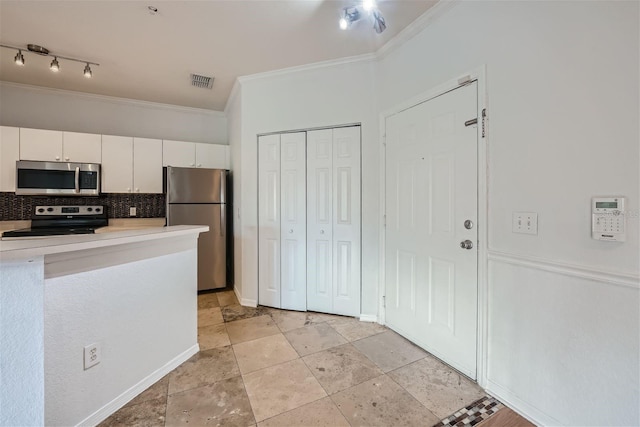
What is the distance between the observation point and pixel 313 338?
238 cm

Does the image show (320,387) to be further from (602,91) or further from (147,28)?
(147,28)

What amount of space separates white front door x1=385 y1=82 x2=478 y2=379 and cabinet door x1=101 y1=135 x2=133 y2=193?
10.9 ft

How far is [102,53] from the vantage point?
2.63 meters

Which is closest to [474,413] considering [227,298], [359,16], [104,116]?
[359,16]

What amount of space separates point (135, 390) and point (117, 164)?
2.95m

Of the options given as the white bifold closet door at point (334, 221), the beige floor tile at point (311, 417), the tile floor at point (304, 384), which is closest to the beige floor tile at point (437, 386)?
the tile floor at point (304, 384)

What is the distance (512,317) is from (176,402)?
205 centimetres

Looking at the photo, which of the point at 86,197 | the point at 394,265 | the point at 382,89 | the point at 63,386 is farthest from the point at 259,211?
the point at 86,197

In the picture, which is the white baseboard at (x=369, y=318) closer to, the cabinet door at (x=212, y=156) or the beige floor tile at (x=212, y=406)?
the beige floor tile at (x=212, y=406)

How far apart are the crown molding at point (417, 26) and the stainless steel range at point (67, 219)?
3815mm

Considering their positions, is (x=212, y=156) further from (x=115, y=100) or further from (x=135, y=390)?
(x=135, y=390)

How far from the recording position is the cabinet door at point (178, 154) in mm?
3718

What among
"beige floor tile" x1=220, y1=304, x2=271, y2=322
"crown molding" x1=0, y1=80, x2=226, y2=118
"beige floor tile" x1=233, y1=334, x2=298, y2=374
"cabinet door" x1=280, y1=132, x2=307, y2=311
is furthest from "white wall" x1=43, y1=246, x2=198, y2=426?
"crown molding" x1=0, y1=80, x2=226, y2=118

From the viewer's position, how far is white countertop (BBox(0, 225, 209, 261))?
77cm
